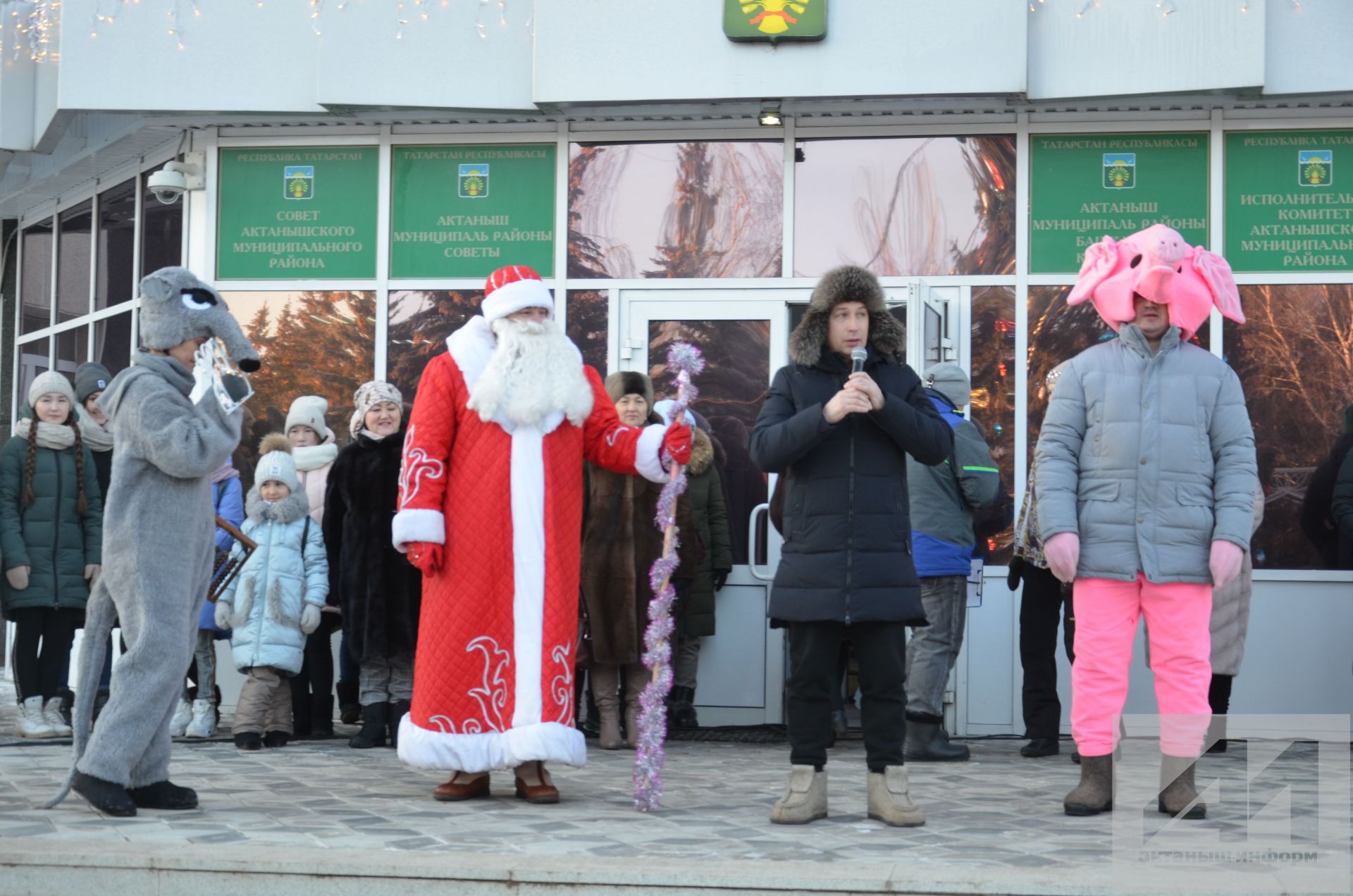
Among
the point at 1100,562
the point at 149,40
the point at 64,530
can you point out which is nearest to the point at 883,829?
the point at 1100,562

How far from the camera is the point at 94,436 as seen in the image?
9625 mm

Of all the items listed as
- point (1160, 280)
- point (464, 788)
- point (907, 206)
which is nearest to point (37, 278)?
point (907, 206)

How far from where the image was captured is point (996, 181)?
1052cm

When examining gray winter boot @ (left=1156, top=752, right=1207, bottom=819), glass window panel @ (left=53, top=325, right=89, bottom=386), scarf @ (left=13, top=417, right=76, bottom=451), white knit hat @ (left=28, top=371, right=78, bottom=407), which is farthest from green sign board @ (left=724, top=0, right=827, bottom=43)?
glass window panel @ (left=53, top=325, right=89, bottom=386)

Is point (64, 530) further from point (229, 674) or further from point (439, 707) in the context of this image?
A: point (439, 707)

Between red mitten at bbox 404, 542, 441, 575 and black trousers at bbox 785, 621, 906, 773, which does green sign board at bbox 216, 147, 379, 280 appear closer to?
red mitten at bbox 404, 542, 441, 575

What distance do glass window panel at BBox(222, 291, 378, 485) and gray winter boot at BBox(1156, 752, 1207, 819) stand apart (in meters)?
6.29

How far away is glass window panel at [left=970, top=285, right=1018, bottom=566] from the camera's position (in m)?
10.3

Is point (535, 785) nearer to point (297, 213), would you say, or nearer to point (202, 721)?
point (202, 721)

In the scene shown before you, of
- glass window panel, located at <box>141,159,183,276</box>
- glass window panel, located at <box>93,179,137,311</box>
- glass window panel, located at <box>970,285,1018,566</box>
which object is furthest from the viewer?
glass window panel, located at <box>93,179,137,311</box>

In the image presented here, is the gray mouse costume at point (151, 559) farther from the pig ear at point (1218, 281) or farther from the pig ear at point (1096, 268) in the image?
the pig ear at point (1218, 281)

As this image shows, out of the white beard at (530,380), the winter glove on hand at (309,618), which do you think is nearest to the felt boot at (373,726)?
the winter glove on hand at (309,618)

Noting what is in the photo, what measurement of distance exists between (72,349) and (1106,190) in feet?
26.8

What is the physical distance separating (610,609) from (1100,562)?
A: 11.2 feet
